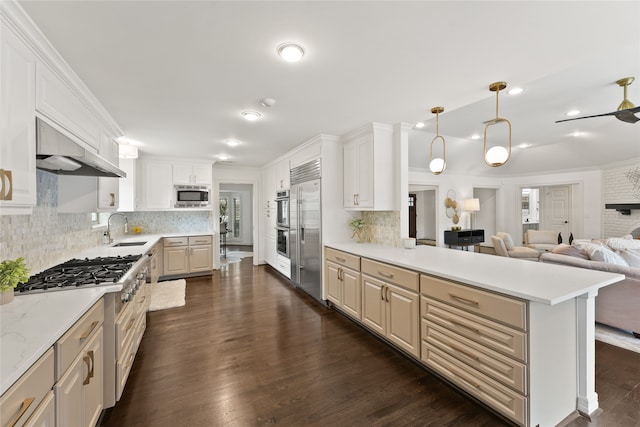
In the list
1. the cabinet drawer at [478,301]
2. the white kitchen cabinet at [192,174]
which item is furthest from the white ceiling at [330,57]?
the white kitchen cabinet at [192,174]

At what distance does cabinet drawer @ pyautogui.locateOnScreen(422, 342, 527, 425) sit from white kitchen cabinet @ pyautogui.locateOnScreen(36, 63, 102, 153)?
3.20m

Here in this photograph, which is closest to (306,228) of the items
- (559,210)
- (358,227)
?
(358,227)

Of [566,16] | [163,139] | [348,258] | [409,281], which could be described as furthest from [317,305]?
[566,16]

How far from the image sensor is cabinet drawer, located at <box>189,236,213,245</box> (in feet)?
18.0

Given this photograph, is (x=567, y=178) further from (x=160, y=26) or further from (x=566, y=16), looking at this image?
(x=160, y=26)

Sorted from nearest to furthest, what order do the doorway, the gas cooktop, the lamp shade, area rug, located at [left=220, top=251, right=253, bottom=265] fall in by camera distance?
the gas cooktop, area rug, located at [left=220, top=251, right=253, bottom=265], the lamp shade, the doorway

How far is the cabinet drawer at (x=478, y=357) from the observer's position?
159 cm

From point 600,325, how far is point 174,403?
458 centimetres

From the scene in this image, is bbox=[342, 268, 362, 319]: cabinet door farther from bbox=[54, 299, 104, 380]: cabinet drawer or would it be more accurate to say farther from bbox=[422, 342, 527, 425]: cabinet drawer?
bbox=[54, 299, 104, 380]: cabinet drawer

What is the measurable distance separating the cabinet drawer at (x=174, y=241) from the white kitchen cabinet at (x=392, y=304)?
3984mm

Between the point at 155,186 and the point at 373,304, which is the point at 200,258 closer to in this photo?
the point at 155,186

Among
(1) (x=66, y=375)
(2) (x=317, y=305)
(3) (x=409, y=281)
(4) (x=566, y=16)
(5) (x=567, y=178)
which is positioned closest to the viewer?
(1) (x=66, y=375)

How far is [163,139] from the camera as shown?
405cm

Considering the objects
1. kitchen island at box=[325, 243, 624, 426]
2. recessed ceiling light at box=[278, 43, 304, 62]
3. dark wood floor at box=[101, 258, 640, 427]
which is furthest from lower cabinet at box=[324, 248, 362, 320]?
recessed ceiling light at box=[278, 43, 304, 62]
